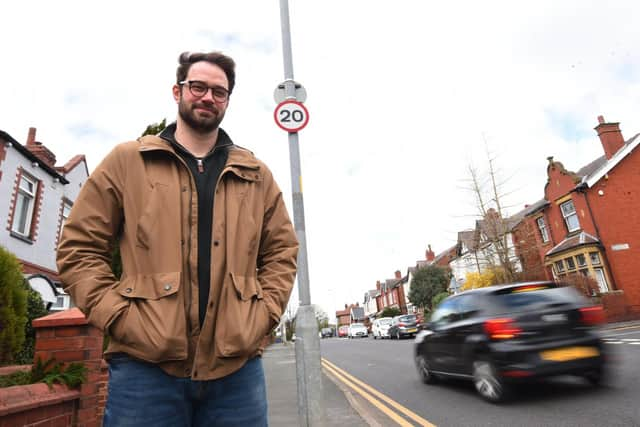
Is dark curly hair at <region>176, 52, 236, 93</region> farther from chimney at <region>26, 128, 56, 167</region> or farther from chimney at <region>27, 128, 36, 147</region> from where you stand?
chimney at <region>27, 128, 36, 147</region>

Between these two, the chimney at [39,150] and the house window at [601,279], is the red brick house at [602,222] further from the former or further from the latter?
the chimney at [39,150]

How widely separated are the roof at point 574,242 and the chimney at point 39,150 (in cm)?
2627

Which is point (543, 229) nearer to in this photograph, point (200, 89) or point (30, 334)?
point (30, 334)

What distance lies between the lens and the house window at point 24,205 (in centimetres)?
1205

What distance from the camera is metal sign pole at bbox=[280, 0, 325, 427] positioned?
137 inches

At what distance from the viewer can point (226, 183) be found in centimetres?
183

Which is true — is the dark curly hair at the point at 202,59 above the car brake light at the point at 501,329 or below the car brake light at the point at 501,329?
above

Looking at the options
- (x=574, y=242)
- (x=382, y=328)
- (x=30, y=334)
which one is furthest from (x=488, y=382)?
(x=382, y=328)

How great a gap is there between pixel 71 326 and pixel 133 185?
2287mm

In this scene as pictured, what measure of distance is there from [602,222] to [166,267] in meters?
26.1

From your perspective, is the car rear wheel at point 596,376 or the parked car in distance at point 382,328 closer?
the car rear wheel at point 596,376

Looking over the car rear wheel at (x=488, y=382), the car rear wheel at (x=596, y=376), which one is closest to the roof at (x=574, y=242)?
the car rear wheel at (x=596, y=376)

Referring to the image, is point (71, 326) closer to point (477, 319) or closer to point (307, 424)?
point (307, 424)

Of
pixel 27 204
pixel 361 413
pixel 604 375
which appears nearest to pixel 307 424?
pixel 361 413
